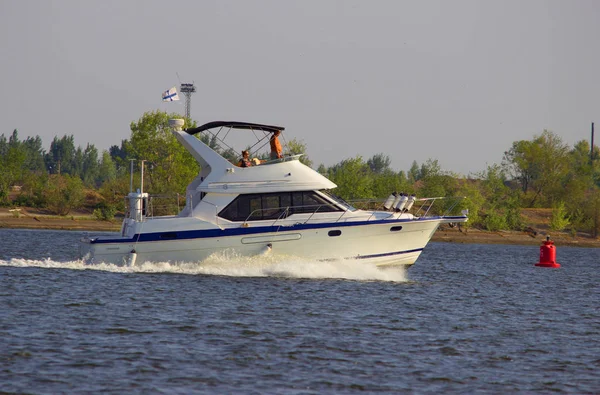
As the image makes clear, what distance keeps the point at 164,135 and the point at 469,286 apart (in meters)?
55.0

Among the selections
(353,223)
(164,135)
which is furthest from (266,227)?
(164,135)

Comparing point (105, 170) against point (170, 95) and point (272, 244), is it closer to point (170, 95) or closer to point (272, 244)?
point (170, 95)

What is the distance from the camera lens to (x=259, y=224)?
82.4 ft

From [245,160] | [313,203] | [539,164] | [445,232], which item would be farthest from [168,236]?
[539,164]

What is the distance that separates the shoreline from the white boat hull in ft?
133

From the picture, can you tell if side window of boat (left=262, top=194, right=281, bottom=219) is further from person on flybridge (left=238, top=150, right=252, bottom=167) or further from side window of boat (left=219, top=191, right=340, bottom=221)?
person on flybridge (left=238, top=150, right=252, bottom=167)

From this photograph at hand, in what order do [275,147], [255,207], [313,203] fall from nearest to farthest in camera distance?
[255,207] < [313,203] < [275,147]

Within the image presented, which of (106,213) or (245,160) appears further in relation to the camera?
(106,213)

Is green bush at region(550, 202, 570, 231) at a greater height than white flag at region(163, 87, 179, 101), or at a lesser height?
lesser

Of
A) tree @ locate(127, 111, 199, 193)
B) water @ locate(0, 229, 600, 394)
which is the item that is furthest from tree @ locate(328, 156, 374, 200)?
water @ locate(0, 229, 600, 394)

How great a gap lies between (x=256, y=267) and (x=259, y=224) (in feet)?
4.19

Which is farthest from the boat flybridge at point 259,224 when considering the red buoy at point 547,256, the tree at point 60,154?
the tree at point 60,154

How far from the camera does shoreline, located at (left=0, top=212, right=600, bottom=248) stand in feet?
217

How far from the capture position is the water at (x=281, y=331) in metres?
13.2
